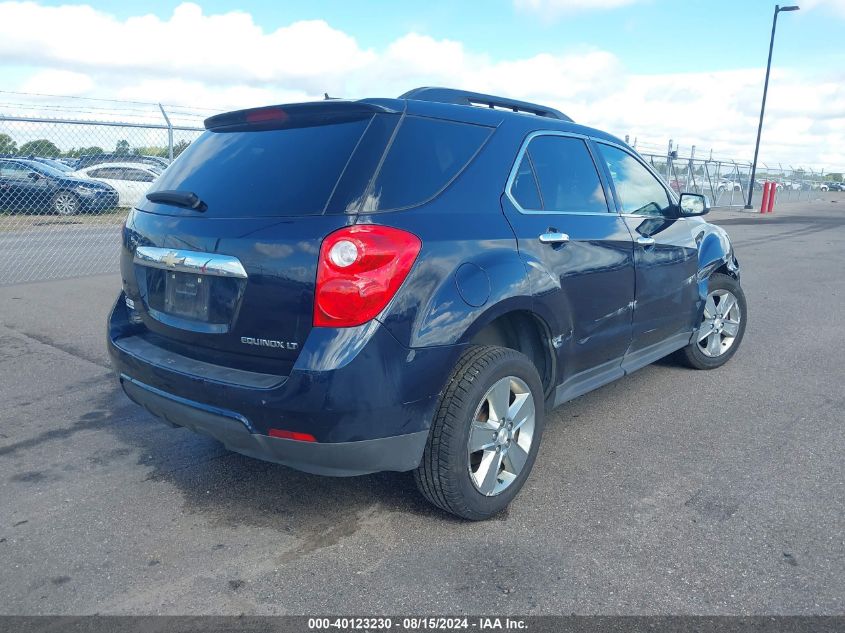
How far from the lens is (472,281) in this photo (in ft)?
10.0

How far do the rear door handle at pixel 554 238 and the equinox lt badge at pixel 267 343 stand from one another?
4.47 feet

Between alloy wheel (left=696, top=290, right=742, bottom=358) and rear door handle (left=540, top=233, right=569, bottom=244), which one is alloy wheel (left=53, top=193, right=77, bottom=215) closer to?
alloy wheel (left=696, top=290, right=742, bottom=358)

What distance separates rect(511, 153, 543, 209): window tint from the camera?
11.6 feet

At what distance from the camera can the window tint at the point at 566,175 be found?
12.3 feet

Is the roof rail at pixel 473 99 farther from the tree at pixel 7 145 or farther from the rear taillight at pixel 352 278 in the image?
the tree at pixel 7 145

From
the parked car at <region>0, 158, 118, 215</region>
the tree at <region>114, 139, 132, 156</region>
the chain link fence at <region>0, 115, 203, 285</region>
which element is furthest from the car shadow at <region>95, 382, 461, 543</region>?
the tree at <region>114, 139, 132, 156</region>

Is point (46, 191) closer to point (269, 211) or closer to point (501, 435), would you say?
point (269, 211)

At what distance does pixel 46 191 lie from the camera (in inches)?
439

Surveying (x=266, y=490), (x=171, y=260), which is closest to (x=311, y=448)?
(x=266, y=490)

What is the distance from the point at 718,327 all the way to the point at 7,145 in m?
9.34

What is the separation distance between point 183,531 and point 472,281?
64.6 inches

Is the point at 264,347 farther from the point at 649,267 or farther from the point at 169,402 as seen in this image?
the point at 649,267

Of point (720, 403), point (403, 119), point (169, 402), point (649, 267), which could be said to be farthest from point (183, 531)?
point (720, 403)

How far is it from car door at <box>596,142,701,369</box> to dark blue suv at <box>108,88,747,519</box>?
0.51 meters
